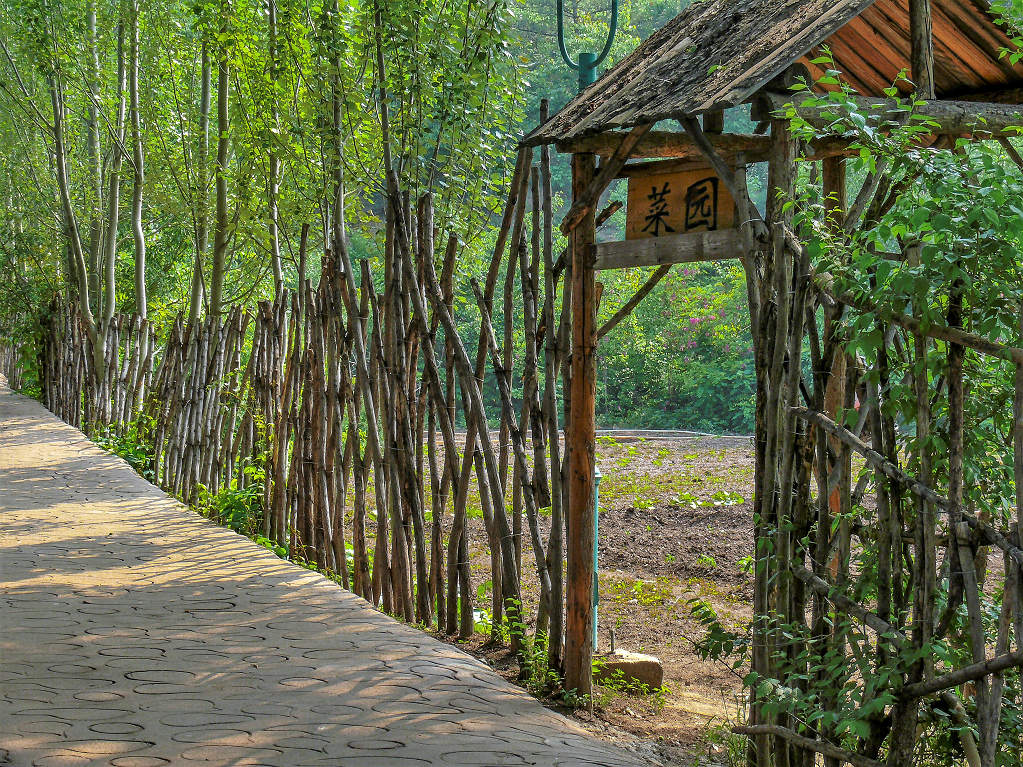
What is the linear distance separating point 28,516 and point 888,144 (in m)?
4.88

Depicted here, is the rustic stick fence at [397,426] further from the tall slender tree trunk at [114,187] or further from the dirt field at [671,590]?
the tall slender tree trunk at [114,187]

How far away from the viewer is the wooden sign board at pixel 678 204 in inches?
120

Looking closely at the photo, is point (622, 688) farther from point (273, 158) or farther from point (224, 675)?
point (273, 158)

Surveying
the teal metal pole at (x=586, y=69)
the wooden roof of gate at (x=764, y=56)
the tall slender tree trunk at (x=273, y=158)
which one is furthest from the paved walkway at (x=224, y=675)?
the tall slender tree trunk at (x=273, y=158)

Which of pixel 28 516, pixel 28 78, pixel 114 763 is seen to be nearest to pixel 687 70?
pixel 114 763

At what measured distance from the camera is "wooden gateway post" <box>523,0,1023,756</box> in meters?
2.31

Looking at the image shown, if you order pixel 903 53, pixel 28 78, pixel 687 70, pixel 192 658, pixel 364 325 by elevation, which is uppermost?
pixel 28 78

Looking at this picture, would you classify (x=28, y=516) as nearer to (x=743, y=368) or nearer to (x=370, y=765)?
(x=370, y=765)

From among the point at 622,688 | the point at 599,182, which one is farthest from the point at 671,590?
the point at 599,182

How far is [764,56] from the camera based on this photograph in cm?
262

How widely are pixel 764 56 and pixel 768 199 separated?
393mm

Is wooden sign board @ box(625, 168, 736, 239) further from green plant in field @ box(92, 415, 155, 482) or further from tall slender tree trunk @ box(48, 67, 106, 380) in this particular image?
tall slender tree trunk @ box(48, 67, 106, 380)

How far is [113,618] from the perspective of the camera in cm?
340

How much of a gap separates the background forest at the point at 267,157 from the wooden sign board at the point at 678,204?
152cm
